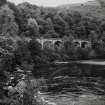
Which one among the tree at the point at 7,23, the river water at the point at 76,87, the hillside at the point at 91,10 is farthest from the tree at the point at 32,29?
the hillside at the point at 91,10

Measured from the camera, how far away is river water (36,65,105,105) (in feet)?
98.2

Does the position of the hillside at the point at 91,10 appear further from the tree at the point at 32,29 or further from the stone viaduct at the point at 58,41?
the tree at the point at 32,29

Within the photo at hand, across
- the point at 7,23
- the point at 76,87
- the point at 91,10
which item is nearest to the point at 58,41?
the point at 7,23

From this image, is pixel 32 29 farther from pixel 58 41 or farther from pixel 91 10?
pixel 91 10

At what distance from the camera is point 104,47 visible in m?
79.6

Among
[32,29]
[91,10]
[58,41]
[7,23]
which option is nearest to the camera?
[7,23]

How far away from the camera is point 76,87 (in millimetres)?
36188

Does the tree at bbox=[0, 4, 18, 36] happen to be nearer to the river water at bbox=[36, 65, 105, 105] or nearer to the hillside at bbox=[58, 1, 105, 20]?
the river water at bbox=[36, 65, 105, 105]

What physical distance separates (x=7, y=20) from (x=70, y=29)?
98.5 ft

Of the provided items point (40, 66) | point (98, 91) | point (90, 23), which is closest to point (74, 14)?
point (90, 23)

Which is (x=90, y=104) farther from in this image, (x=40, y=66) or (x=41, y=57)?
(x=41, y=57)

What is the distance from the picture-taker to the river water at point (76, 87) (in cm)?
2992

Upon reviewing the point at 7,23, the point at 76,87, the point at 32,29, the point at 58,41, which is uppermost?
the point at 7,23

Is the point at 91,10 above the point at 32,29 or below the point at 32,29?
above
